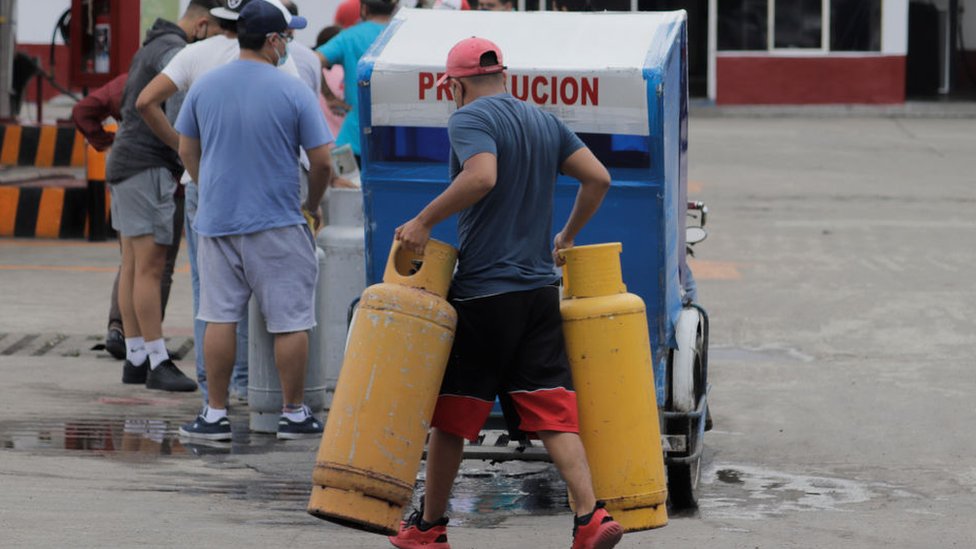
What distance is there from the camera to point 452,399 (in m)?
5.43

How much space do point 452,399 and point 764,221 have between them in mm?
9637

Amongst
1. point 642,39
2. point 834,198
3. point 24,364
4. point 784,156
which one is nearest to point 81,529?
point 642,39

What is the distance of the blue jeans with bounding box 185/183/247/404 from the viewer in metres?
7.62

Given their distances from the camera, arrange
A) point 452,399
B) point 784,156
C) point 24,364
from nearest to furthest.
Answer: point 452,399, point 24,364, point 784,156

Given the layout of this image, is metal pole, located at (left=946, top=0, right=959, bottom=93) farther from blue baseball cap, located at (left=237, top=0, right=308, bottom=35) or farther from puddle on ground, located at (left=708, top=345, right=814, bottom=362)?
blue baseball cap, located at (left=237, top=0, right=308, bottom=35)

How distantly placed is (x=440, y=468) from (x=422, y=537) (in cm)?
24

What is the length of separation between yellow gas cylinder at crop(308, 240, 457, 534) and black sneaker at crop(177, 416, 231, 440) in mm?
2004

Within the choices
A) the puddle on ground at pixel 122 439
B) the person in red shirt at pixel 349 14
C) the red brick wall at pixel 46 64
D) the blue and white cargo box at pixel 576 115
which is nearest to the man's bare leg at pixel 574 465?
the blue and white cargo box at pixel 576 115

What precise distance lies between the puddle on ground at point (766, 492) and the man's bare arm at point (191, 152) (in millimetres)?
2434

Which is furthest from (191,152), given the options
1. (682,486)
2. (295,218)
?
(682,486)

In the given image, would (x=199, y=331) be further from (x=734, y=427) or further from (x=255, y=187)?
(x=734, y=427)

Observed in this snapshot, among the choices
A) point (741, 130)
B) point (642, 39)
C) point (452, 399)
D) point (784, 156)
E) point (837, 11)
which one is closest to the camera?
point (452, 399)

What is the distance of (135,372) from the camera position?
8352 mm

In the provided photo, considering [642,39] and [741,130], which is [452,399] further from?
[741,130]
